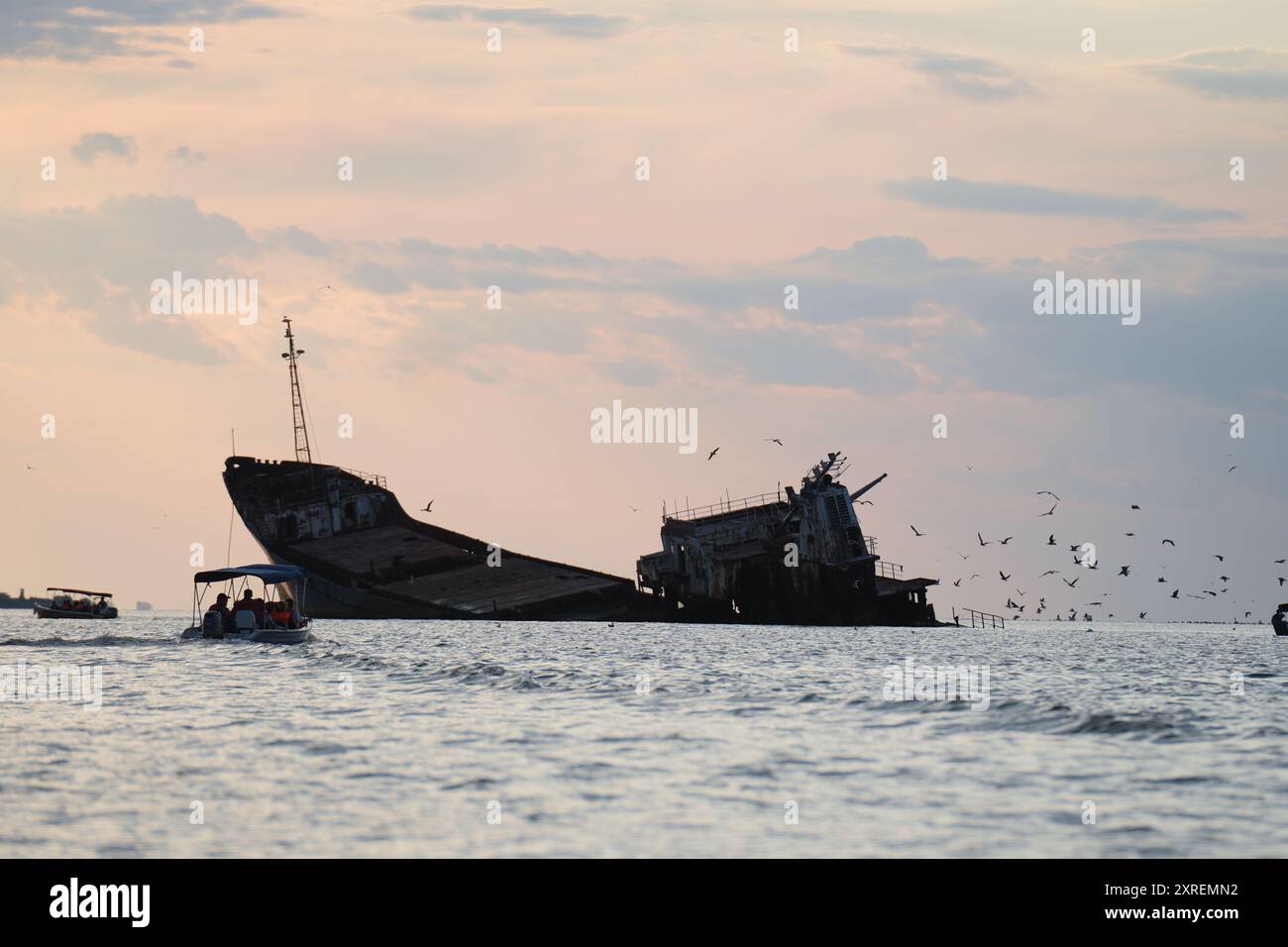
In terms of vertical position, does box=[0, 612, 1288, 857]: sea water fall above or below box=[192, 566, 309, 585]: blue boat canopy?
below

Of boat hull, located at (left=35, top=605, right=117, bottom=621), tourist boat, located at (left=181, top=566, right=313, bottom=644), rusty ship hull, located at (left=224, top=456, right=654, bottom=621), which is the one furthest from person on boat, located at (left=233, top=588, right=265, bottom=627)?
boat hull, located at (left=35, top=605, right=117, bottom=621)

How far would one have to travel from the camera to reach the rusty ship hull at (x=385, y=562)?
357 feet

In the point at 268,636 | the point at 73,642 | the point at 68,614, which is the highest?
the point at 268,636

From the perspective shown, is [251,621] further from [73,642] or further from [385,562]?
[385,562]

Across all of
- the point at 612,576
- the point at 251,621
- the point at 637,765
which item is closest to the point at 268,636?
the point at 251,621

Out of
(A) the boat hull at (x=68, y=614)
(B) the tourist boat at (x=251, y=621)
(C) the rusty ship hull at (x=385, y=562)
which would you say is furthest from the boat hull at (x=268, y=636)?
(A) the boat hull at (x=68, y=614)

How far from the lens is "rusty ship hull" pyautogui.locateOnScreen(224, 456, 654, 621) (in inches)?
4281

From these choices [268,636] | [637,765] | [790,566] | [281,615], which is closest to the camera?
[637,765]

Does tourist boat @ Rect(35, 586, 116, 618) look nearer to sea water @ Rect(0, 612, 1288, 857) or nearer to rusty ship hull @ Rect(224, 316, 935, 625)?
rusty ship hull @ Rect(224, 316, 935, 625)

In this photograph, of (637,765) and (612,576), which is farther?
(612,576)

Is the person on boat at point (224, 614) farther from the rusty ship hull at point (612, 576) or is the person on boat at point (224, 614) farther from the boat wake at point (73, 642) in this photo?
the rusty ship hull at point (612, 576)

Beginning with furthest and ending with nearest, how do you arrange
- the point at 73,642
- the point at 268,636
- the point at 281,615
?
the point at 73,642 < the point at 281,615 < the point at 268,636

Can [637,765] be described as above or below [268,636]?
below

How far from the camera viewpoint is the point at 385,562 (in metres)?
120
